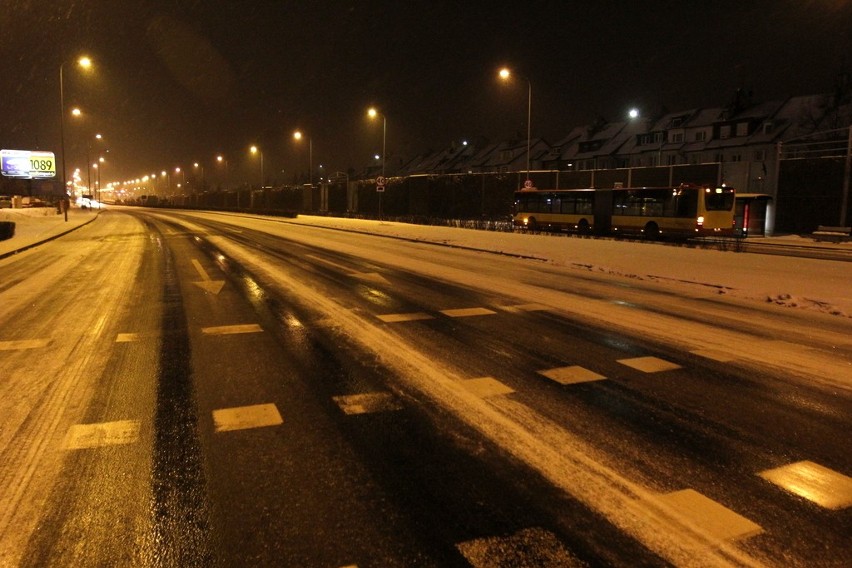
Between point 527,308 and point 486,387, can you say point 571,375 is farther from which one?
point 527,308

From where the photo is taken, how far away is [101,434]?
4.76 m

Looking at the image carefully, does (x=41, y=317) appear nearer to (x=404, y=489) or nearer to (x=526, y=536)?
(x=404, y=489)

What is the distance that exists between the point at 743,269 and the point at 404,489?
15003 mm

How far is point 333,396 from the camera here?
5.64m

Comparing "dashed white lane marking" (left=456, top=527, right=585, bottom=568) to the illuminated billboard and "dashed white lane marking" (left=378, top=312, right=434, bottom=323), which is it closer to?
"dashed white lane marking" (left=378, top=312, right=434, bottom=323)

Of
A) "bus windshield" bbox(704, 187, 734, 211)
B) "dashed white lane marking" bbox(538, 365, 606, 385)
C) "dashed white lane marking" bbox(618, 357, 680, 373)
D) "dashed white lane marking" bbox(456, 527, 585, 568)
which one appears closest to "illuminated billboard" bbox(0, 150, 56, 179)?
"bus windshield" bbox(704, 187, 734, 211)

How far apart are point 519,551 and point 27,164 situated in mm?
81737

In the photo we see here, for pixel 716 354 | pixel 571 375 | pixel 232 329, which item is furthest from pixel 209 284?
pixel 716 354

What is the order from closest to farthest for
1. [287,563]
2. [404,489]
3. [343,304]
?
1. [287,563]
2. [404,489]
3. [343,304]

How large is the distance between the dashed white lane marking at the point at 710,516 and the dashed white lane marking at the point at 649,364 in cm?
289

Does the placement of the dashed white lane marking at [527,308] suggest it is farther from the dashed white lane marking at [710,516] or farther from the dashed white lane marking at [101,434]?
the dashed white lane marking at [101,434]

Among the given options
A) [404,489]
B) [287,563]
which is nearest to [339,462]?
[404,489]

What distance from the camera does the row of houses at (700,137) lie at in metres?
58.0

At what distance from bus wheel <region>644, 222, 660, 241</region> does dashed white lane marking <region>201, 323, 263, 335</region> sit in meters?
26.0
